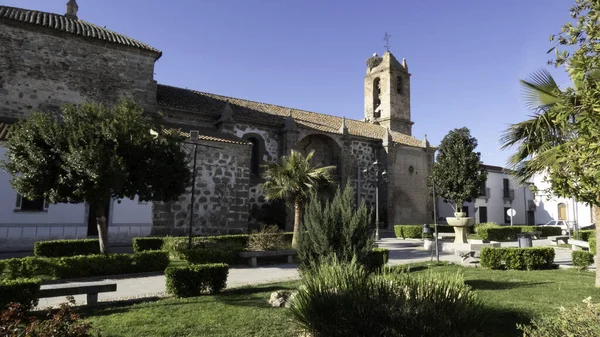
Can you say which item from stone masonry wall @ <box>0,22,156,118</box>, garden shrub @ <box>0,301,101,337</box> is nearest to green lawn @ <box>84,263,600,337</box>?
garden shrub @ <box>0,301,101,337</box>

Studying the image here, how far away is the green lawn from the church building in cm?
623

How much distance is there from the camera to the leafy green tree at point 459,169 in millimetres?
17656

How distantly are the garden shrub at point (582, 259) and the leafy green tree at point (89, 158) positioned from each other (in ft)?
43.1

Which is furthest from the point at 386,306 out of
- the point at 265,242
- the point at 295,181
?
the point at 295,181

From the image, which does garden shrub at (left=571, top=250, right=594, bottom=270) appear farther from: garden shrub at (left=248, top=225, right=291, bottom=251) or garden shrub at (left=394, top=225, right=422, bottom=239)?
garden shrub at (left=394, top=225, right=422, bottom=239)

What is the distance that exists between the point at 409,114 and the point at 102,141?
31.1 metres

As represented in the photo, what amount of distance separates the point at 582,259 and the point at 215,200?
50.0 feet

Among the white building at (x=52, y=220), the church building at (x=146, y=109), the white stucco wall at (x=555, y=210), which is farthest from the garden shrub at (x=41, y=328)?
the white stucco wall at (x=555, y=210)

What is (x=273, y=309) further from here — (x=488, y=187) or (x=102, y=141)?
(x=488, y=187)

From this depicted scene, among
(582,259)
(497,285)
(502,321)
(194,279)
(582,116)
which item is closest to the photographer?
(582,116)

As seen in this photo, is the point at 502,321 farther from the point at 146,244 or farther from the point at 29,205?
the point at 29,205

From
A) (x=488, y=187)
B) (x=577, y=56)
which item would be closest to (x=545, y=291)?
(x=577, y=56)

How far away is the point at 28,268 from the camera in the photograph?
945cm

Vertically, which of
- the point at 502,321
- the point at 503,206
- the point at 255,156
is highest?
the point at 255,156
